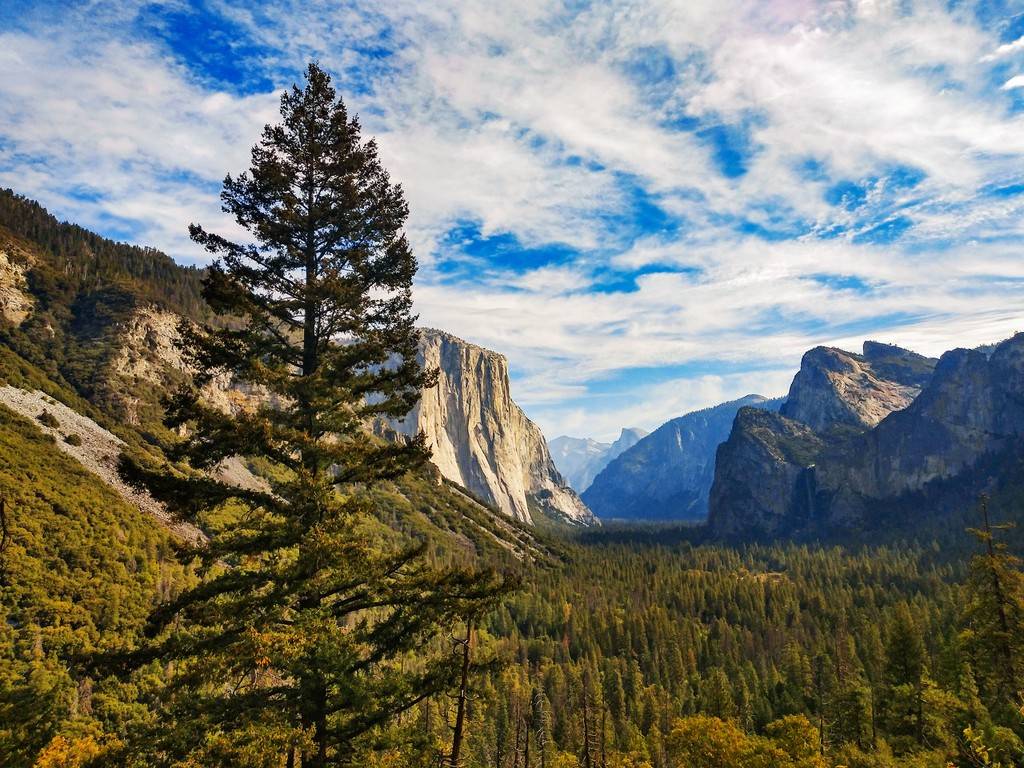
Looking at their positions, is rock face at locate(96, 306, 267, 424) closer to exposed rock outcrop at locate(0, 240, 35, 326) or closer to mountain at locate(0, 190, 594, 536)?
mountain at locate(0, 190, 594, 536)

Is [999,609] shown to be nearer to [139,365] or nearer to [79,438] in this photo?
[79,438]

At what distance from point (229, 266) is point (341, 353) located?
136 inches

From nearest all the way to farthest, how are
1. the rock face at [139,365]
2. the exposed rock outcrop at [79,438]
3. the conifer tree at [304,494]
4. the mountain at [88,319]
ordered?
the conifer tree at [304,494] < the exposed rock outcrop at [79,438] < the mountain at [88,319] < the rock face at [139,365]

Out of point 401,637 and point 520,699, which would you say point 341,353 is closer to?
point 401,637

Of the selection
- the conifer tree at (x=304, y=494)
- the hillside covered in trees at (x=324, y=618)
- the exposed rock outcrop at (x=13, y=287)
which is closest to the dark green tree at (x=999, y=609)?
the hillside covered in trees at (x=324, y=618)

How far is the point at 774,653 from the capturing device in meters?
108

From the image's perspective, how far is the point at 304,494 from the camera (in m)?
11.5

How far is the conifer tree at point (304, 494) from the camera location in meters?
10.6

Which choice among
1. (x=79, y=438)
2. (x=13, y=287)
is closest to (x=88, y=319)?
(x=13, y=287)

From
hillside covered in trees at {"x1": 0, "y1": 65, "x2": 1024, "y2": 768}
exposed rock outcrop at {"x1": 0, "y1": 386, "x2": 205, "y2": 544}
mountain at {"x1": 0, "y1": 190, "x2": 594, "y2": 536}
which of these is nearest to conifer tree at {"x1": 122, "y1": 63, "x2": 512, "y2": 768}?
hillside covered in trees at {"x1": 0, "y1": 65, "x2": 1024, "y2": 768}

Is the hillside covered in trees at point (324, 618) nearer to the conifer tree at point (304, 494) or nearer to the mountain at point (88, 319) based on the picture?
the conifer tree at point (304, 494)

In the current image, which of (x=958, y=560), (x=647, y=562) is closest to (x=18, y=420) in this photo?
(x=647, y=562)

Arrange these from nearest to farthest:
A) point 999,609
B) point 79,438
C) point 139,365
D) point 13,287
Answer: point 999,609 → point 79,438 → point 13,287 → point 139,365

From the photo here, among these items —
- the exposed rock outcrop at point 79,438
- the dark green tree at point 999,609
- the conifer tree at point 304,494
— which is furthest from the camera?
the exposed rock outcrop at point 79,438
